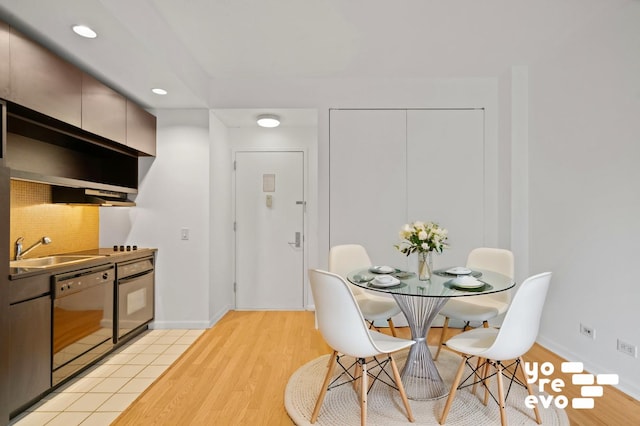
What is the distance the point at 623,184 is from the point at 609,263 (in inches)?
22.8

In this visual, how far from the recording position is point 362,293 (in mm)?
3016

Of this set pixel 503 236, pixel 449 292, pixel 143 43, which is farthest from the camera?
pixel 503 236

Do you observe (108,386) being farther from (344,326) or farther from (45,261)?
(344,326)

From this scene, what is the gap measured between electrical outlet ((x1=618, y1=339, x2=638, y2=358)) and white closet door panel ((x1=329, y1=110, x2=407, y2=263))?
192cm

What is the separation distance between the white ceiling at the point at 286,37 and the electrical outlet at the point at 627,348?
2.39 metres

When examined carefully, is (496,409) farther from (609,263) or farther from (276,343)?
(276,343)

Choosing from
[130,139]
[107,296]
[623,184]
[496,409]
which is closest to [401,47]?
[623,184]

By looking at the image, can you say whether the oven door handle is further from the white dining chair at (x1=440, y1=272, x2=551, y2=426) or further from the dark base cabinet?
A: the white dining chair at (x1=440, y1=272, x2=551, y2=426)

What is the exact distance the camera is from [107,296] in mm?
2836

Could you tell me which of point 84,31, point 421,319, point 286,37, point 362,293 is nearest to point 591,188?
point 421,319

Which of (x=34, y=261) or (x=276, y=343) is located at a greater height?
(x=34, y=261)

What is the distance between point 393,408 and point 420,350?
0.44 m

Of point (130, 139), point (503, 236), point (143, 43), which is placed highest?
point (143, 43)

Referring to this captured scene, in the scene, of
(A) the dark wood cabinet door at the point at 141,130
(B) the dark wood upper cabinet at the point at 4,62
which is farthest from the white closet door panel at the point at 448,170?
(B) the dark wood upper cabinet at the point at 4,62
